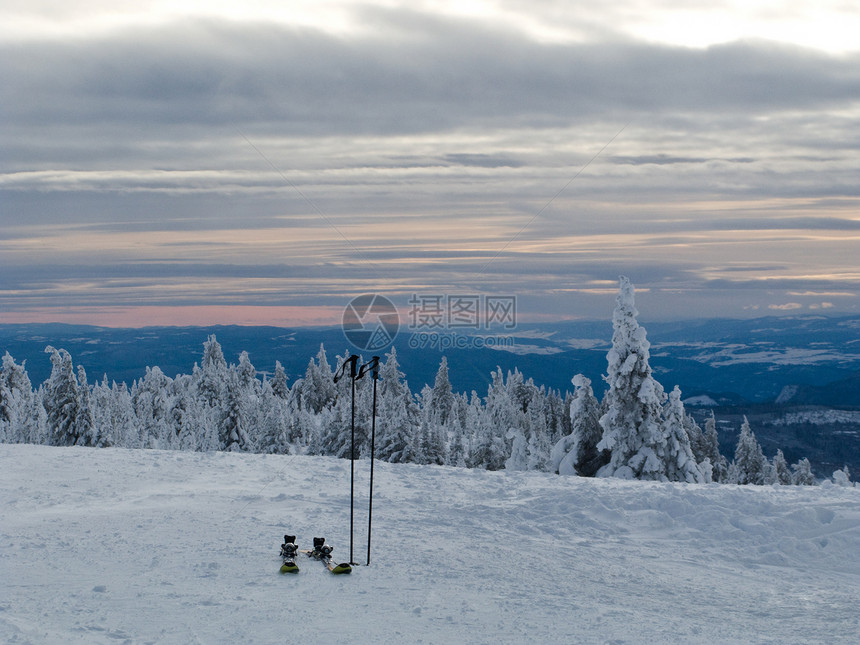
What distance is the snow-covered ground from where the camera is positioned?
7914 mm

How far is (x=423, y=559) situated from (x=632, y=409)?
63.8ft

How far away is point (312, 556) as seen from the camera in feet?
33.3

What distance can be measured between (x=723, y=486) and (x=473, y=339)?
9249 mm

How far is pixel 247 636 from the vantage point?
742 cm

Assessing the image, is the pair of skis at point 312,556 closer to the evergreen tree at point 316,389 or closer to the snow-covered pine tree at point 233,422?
the snow-covered pine tree at point 233,422

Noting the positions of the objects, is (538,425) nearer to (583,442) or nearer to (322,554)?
(583,442)

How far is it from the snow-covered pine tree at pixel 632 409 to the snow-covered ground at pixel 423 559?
37.9ft

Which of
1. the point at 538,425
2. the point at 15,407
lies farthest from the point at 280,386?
the point at 15,407

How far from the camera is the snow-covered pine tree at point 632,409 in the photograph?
90.0 ft

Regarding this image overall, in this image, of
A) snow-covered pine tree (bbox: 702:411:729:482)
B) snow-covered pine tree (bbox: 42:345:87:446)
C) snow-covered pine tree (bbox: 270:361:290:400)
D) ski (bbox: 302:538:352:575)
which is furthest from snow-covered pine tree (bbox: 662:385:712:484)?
snow-covered pine tree (bbox: 270:361:290:400)

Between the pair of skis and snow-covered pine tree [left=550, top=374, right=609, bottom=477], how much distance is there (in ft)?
72.2

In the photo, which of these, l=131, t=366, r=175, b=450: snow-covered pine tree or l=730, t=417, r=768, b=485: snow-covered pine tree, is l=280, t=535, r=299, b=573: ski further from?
l=131, t=366, r=175, b=450: snow-covered pine tree

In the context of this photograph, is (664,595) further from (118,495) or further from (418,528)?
(118,495)

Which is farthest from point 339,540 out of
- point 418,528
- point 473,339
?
point 473,339
